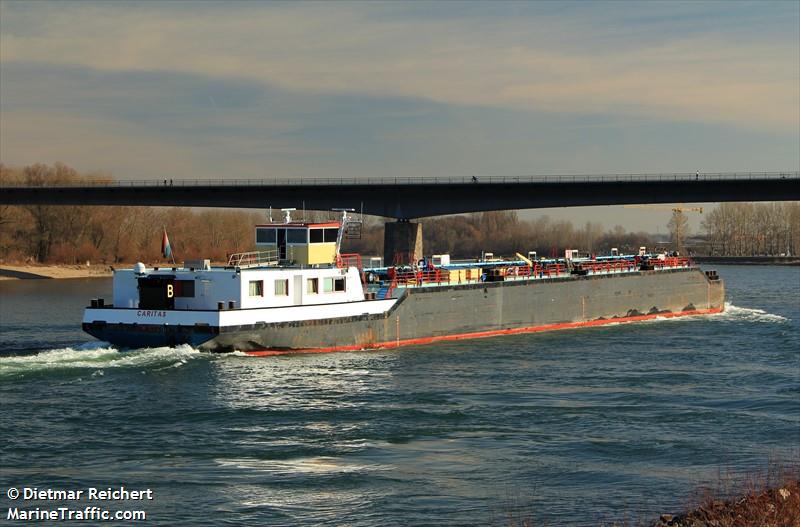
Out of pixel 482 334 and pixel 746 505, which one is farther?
pixel 482 334

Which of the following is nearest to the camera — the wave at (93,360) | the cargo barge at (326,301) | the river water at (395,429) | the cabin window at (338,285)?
the river water at (395,429)

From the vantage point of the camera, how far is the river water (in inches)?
920

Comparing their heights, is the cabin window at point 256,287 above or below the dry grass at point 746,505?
above

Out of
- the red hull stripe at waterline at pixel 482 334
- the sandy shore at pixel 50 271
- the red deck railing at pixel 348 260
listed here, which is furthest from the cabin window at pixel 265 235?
the sandy shore at pixel 50 271

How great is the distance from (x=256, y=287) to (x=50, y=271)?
274ft

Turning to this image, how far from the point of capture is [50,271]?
395 ft

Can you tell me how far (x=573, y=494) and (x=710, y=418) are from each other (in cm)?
995

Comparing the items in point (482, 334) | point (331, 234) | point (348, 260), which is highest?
point (331, 234)

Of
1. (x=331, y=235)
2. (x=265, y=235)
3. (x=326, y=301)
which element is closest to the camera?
(x=326, y=301)

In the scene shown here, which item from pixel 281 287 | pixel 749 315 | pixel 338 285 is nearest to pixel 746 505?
pixel 281 287

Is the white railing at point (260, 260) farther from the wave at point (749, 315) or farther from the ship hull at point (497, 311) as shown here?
the wave at point (749, 315)

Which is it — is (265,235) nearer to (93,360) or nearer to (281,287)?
(281,287)

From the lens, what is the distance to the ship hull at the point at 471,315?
137 feet

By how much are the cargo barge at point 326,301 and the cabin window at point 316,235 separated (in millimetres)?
75
